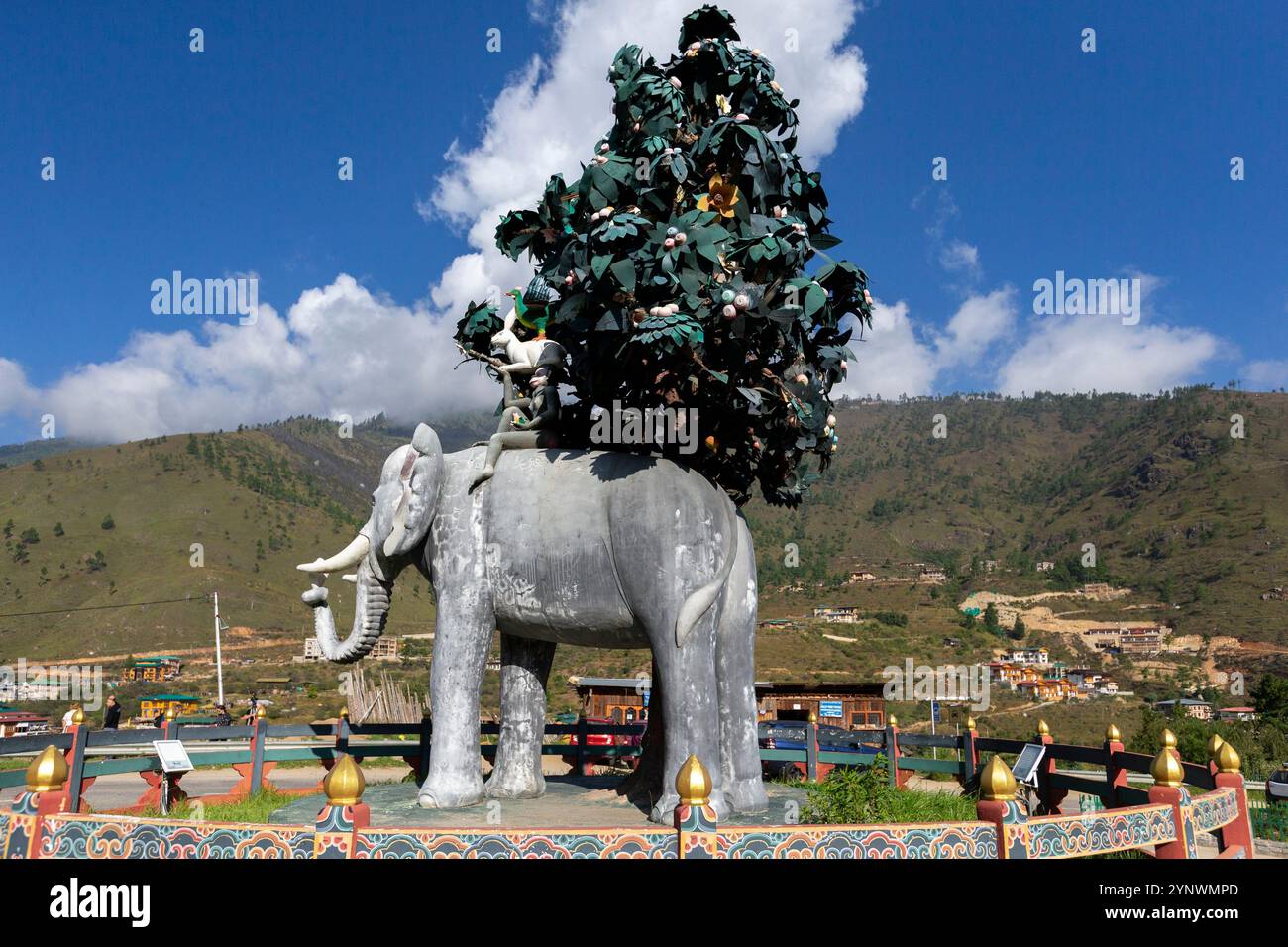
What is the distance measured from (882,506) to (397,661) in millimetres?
78948

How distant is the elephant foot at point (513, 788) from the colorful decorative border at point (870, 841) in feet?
18.2

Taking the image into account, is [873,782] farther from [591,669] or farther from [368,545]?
[591,669]

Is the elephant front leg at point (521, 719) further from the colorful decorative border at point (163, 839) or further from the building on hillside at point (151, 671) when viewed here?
the building on hillside at point (151, 671)

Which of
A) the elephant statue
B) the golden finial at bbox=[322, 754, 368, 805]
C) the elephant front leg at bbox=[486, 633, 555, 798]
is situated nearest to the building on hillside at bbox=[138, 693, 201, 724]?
the elephant front leg at bbox=[486, 633, 555, 798]

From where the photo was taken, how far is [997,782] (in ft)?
17.6

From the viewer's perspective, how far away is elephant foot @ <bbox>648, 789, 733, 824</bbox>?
8.16 meters

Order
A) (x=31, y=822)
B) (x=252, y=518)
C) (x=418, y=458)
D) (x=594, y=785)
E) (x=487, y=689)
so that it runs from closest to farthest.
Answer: (x=31, y=822)
(x=418, y=458)
(x=594, y=785)
(x=487, y=689)
(x=252, y=518)

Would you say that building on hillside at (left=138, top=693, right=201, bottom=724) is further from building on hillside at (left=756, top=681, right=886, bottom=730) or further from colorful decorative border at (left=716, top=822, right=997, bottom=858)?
colorful decorative border at (left=716, top=822, right=997, bottom=858)

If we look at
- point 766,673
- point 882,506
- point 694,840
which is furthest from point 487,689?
point 882,506

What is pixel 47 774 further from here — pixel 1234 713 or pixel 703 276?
pixel 1234 713

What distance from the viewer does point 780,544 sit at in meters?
114

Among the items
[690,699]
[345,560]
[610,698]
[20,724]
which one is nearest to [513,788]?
[690,699]

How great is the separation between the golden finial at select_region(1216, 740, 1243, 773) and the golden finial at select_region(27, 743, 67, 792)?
8.63 m

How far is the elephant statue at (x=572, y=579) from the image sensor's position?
8656 mm
